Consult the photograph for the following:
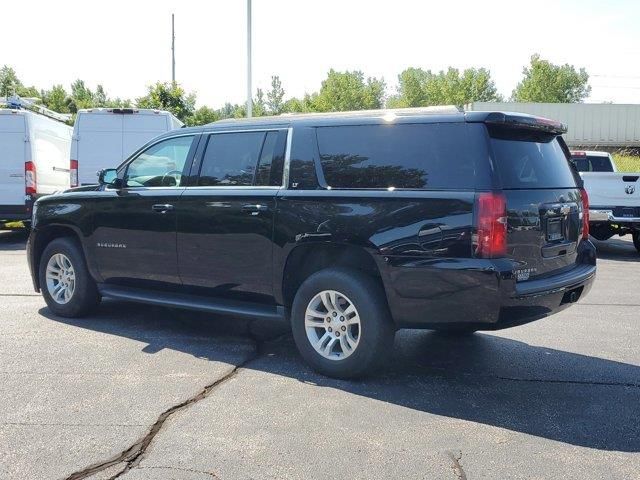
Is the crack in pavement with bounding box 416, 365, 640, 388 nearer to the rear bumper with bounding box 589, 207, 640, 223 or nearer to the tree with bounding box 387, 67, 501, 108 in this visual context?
the rear bumper with bounding box 589, 207, 640, 223

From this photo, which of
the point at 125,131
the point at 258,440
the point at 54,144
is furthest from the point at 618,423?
the point at 54,144

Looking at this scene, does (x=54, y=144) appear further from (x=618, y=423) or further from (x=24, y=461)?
(x=618, y=423)

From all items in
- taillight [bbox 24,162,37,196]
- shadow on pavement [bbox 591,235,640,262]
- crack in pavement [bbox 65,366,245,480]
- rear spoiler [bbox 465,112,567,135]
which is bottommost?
shadow on pavement [bbox 591,235,640,262]

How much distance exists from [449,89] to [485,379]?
256 ft

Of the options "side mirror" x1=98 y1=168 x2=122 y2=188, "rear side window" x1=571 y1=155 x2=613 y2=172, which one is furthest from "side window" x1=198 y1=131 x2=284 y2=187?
"rear side window" x1=571 y1=155 x2=613 y2=172

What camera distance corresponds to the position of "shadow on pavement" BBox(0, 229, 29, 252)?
43.7 ft

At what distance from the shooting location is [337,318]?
499 cm

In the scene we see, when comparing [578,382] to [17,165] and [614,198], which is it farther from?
[17,165]

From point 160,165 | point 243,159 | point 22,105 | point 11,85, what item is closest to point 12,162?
point 22,105

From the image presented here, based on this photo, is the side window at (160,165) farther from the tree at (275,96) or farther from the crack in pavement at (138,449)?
the tree at (275,96)

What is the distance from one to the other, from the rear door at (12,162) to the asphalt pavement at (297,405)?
7.65 m

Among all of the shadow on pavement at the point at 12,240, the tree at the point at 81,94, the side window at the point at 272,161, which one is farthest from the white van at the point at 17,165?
the tree at the point at 81,94

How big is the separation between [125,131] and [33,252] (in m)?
6.51

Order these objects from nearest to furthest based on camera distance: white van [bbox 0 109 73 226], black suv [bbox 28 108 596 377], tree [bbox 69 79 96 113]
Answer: black suv [bbox 28 108 596 377], white van [bbox 0 109 73 226], tree [bbox 69 79 96 113]
